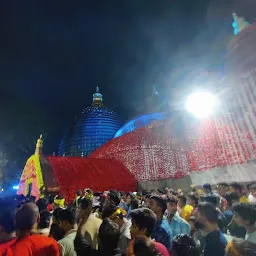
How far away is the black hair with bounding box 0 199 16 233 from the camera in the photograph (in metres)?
2.50

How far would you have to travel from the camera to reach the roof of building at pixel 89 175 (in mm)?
14547

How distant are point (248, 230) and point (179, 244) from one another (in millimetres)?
1336

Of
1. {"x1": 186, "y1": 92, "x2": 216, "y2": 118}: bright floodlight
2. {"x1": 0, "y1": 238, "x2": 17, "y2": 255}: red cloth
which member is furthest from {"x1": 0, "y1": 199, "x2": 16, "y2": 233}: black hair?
{"x1": 186, "y1": 92, "x2": 216, "y2": 118}: bright floodlight

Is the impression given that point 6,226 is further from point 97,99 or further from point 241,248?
point 97,99

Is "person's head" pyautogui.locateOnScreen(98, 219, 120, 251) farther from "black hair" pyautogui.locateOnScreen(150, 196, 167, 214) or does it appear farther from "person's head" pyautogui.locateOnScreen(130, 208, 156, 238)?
"black hair" pyautogui.locateOnScreen(150, 196, 167, 214)

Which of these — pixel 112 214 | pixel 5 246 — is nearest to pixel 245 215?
pixel 112 214

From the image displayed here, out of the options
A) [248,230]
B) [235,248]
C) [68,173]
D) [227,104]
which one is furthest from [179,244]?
[68,173]

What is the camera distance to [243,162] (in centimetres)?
913

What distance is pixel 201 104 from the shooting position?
11.9 metres

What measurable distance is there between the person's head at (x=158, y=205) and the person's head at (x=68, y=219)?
1266 millimetres

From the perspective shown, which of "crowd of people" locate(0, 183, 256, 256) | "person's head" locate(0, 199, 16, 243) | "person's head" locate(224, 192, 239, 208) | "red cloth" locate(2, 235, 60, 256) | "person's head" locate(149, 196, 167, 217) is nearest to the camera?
"crowd of people" locate(0, 183, 256, 256)

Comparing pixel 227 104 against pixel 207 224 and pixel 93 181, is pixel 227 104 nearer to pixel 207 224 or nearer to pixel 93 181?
pixel 207 224

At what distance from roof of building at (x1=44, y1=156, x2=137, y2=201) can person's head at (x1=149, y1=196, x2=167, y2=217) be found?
38.6 ft

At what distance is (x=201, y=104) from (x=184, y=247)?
11065 mm
